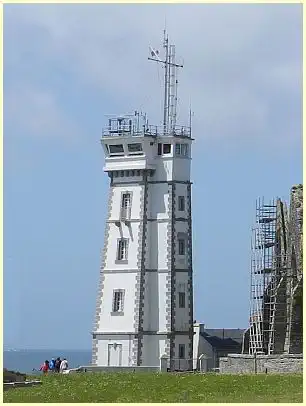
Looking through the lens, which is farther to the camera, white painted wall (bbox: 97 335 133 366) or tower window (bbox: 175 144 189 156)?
tower window (bbox: 175 144 189 156)

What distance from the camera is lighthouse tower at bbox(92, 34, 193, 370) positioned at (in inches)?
2172

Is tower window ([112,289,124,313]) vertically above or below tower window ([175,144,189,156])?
below

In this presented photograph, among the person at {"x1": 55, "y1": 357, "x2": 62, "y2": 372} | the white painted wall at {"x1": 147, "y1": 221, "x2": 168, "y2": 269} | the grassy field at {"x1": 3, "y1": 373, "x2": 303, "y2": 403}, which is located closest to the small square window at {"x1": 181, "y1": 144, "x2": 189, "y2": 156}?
the white painted wall at {"x1": 147, "y1": 221, "x2": 168, "y2": 269}

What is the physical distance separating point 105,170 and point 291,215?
12795mm

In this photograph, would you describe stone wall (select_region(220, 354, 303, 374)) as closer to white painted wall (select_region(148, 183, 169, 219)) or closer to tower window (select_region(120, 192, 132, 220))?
white painted wall (select_region(148, 183, 169, 219))

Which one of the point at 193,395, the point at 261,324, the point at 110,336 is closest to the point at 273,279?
the point at 261,324

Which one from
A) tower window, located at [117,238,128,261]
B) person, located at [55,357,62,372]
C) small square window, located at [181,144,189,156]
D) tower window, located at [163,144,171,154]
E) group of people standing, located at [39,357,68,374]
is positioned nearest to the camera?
group of people standing, located at [39,357,68,374]

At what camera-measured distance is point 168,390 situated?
104 feet

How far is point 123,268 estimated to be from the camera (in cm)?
5606

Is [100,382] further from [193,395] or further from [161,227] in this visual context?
[161,227]

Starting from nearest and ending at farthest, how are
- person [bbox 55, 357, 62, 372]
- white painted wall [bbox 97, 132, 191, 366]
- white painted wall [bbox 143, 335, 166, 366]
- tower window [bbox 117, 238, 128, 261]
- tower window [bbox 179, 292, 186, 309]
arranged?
person [bbox 55, 357, 62, 372] → white painted wall [bbox 143, 335, 166, 366] → white painted wall [bbox 97, 132, 191, 366] → tower window [bbox 179, 292, 186, 309] → tower window [bbox 117, 238, 128, 261]

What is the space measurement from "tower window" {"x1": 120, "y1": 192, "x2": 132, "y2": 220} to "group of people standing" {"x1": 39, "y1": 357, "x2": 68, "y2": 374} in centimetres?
859

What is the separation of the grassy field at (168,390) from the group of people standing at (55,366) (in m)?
11.7

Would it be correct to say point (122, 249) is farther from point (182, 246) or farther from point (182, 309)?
point (182, 309)
